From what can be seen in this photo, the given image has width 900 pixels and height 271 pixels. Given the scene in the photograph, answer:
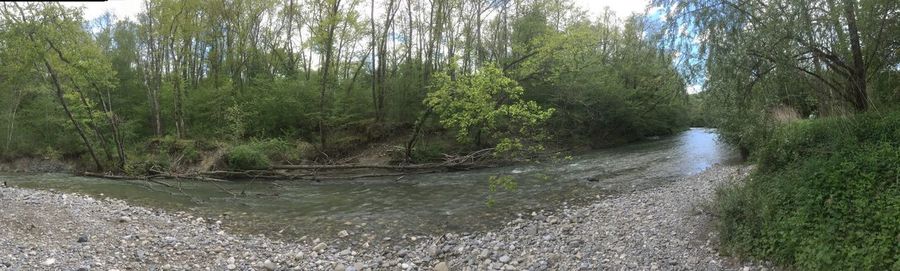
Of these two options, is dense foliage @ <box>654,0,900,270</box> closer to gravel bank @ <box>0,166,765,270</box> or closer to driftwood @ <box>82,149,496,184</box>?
gravel bank @ <box>0,166,765,270</box>

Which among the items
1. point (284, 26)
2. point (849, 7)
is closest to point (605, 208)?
point (849, 7)

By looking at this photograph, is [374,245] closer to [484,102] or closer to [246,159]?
[484,102]

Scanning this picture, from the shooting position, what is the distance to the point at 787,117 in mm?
8539

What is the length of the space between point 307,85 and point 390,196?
17538 millimetres

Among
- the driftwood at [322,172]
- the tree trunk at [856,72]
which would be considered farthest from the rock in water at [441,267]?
the driftwood at [322,172]

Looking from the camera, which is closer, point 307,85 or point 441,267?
point 441,267

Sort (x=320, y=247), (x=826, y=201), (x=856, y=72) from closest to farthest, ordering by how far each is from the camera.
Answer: (x=826, y=201) → (x=856, y=72) → (x=320, y=247)

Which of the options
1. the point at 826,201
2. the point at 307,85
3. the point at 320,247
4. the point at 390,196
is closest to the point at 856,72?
the point at 826,201

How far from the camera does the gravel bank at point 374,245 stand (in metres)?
6.67

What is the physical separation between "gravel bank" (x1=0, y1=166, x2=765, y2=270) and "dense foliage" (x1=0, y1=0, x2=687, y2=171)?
1029 centimetres

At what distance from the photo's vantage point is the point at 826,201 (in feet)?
18.6

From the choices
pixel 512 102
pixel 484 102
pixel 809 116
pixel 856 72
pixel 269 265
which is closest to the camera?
pixel 269 265

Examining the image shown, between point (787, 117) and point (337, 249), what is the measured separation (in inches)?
334

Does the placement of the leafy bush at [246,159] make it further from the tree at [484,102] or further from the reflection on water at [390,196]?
the tree at [484,102]
